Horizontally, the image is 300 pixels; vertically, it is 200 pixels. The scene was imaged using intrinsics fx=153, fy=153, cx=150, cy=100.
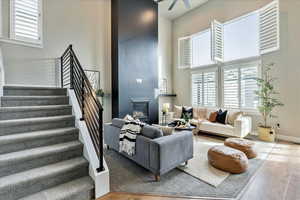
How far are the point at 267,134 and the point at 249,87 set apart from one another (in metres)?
1.58

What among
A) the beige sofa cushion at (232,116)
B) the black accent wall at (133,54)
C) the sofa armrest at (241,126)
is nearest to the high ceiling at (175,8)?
the black accent wall at (133,54)

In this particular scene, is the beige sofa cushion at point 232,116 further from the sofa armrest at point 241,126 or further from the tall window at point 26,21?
the tall window at point 26,21

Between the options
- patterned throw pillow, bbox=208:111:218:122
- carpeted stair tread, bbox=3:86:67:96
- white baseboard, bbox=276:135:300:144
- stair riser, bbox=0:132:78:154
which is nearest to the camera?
stair riser, bbox=0:132:78:154

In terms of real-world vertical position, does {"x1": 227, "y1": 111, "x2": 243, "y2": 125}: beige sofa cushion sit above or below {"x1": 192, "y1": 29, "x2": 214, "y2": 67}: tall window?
below

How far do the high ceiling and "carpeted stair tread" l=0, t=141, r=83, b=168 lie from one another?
6329 mm

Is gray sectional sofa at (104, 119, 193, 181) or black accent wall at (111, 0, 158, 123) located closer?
gray sectional sofa at (104, 119, 193, 181)

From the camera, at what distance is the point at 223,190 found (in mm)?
2148

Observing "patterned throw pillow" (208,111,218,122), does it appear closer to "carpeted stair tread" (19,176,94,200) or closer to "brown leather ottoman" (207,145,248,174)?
"brown leather ottoman" (207,145,248,174)

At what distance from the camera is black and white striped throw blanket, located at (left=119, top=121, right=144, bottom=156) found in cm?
274

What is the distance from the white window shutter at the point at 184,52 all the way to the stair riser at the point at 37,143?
19.4ft

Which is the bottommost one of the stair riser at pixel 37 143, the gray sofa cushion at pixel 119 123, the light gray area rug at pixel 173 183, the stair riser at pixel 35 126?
the light gray area rug at pixel 173 183

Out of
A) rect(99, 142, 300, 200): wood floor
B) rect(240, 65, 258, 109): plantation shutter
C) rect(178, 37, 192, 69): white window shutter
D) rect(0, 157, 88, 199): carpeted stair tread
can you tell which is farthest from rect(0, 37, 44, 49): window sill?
rect(240, 65, 258, 109): plantation shutter

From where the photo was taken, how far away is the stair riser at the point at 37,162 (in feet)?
5.83

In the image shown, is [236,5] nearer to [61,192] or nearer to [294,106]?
[294,106]
